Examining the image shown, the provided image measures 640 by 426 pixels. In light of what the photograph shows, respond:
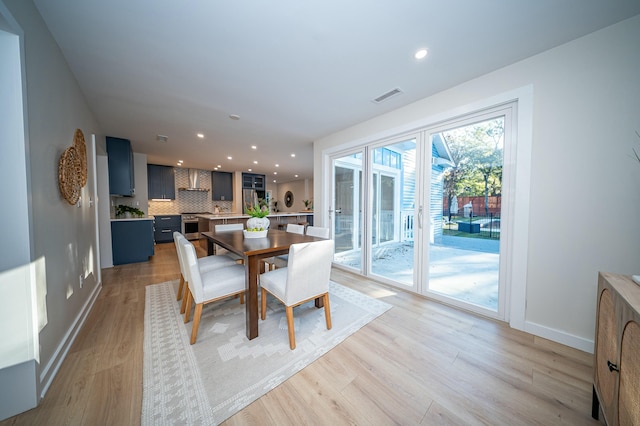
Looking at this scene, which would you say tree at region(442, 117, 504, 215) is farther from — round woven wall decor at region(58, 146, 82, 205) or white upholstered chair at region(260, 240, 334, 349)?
round woven wall decor at region(58, 146, 82, 205)

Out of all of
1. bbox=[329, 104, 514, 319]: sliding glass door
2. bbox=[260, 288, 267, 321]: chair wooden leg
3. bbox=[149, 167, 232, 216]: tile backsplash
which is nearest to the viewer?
bbox=[260, 288, 267, 321]: chair wooden leg

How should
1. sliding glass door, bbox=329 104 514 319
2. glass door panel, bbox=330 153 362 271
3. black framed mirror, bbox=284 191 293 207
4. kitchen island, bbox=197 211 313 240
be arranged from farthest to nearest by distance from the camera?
black framed mirror, bbox=284 191 293 207 < kitchen island, bbox=197 211 313 240 < glass door panel, bbox=330 153 362 271 < sliding glass door, bbox=329 104 514 319

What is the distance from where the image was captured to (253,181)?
7926mm

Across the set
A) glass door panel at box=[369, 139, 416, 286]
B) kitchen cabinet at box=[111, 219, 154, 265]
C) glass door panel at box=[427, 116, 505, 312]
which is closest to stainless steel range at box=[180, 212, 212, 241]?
kitchen cabinet at box=[111, 219, 154, 265]

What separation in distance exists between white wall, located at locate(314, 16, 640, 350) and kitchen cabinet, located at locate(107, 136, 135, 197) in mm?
5834

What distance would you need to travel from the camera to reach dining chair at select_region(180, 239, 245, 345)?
64.5 inches

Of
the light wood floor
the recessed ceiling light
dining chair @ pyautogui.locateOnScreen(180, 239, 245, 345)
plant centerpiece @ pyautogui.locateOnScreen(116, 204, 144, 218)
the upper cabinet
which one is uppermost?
the recessed ceiling light

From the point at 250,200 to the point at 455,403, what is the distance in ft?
25.2

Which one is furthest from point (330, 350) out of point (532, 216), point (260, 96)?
point (260, 96)

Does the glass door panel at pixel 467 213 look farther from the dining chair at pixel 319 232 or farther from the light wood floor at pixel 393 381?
the dining chair at pixel 319 232

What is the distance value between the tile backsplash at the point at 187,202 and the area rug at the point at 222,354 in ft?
18.0

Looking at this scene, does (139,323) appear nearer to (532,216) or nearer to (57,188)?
(57,188)

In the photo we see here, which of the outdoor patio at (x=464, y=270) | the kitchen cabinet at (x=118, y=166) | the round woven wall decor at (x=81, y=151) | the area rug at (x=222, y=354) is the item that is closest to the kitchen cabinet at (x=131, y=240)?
the kitchen cabinet at (x=118, y=166)

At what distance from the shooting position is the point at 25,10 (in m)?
1.23
